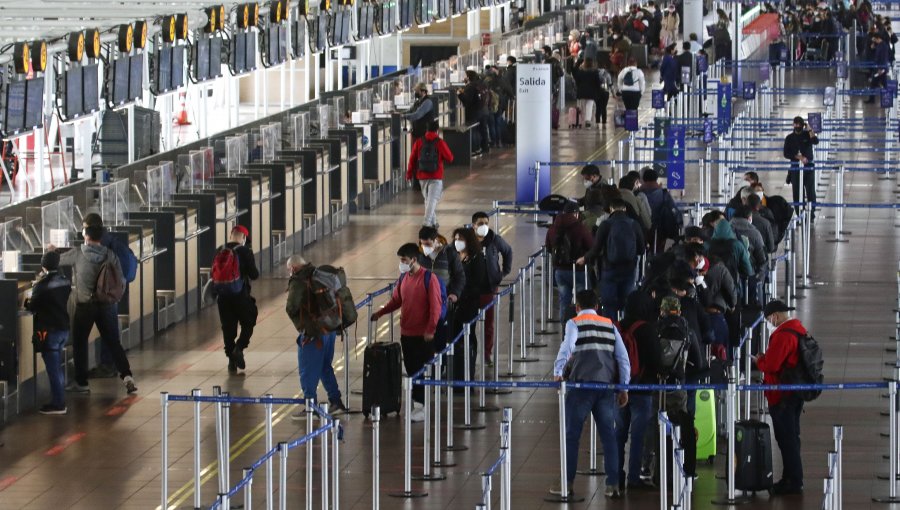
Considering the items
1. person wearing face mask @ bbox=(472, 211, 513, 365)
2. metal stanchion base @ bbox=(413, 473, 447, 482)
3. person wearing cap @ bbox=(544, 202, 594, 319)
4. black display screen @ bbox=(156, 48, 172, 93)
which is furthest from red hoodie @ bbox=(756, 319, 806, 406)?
black display screen @ bbox=(156, 48, 172, 93)

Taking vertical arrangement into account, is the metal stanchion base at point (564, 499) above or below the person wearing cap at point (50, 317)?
below

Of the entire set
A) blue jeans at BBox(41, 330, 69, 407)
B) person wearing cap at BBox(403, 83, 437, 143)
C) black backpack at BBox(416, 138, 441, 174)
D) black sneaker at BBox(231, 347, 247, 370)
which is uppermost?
person wearing cap at BBox(403, 83, 437, 143)

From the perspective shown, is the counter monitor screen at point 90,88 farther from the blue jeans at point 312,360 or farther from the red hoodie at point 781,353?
the red hoodie at point 781,353

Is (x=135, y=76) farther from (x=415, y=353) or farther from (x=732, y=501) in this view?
(x=732, y=501)

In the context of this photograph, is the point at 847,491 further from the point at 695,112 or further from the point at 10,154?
the point at 695,112

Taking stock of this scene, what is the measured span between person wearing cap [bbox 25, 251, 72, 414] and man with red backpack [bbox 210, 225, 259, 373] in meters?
1.98

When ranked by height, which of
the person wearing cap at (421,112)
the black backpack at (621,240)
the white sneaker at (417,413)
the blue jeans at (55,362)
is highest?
the person wearing cap at (421,112)

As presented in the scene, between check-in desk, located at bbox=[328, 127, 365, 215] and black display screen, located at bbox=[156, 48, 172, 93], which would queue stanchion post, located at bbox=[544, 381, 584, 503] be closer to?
black display screen, located at bbox=[156, 48, 172, 93]

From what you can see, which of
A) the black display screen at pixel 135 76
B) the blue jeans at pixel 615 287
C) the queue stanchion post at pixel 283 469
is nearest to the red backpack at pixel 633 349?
the queue stanchion post at pixel 283 469

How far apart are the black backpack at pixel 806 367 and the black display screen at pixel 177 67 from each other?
44.1 ft

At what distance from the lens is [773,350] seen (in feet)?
45.5

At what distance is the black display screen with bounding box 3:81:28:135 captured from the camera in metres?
20.5

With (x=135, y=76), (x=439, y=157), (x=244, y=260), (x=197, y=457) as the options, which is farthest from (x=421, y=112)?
(x=197, y=457)

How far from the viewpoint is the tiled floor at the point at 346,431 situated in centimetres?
1423
